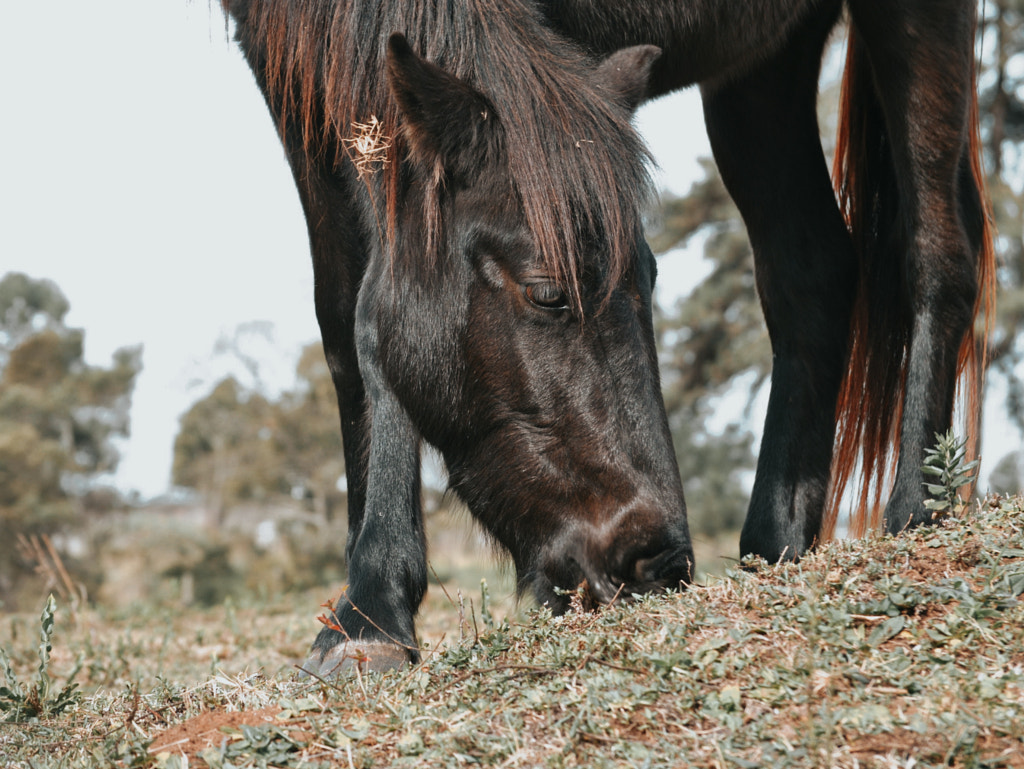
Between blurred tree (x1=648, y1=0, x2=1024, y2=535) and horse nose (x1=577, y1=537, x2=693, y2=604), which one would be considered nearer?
horse nose (x1=577, y1=537, x2=693, y2=604)

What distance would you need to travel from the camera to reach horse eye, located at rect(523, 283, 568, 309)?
7.84 ft

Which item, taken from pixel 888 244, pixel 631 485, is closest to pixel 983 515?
pixel 631 485

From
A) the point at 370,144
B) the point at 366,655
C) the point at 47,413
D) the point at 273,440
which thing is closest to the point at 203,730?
the point at 366,655

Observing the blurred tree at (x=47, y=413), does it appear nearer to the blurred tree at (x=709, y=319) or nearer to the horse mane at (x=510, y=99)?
the blurred tree at (x=709, y=319)

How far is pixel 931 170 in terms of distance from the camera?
3.48 meters

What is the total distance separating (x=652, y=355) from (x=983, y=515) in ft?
3.37

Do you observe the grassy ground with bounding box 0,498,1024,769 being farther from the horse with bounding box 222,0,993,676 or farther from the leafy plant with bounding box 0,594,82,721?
the horse with bounding box 222,0,993,676

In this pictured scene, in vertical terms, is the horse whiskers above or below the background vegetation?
above

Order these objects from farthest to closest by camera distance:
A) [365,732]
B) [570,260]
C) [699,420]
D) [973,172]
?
1. [699,420]
2. [973,172]
3. [570,260]
4. [365,732]

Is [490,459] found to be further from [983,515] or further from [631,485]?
[983,515]

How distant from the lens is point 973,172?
3.72 metres

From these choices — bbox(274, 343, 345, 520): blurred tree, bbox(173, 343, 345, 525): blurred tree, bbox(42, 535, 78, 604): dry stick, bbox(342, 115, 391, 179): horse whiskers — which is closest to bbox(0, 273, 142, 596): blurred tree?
bbox(173, 343, 345, 525): blurred tree

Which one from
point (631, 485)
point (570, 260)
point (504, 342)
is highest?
point (570, 260)

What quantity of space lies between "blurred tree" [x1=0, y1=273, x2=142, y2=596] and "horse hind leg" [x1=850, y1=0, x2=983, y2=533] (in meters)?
15.9
